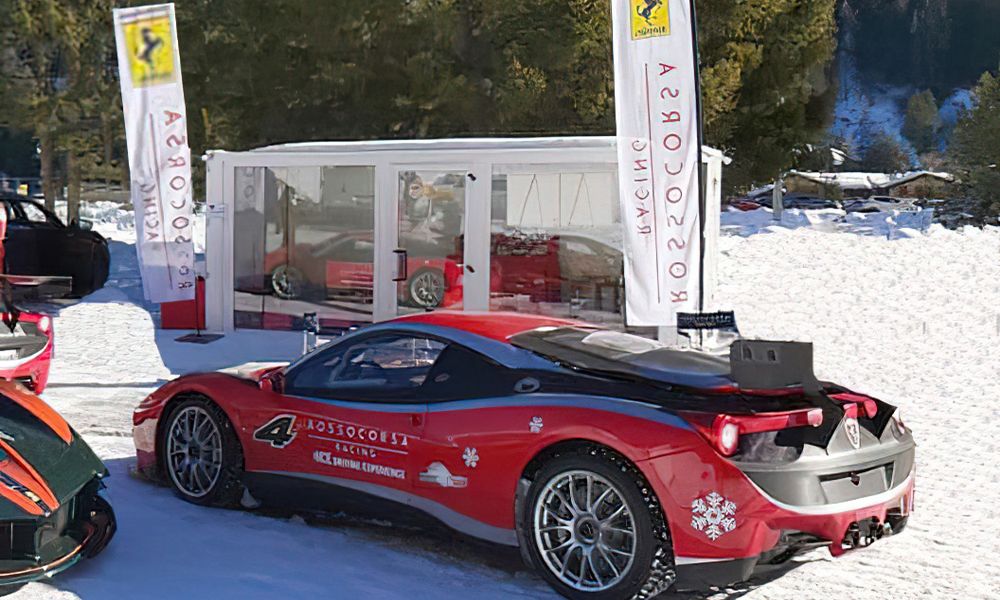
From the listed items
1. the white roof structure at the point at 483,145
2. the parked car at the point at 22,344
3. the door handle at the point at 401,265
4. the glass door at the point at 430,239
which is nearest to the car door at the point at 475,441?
the parked car at the point at 22,344

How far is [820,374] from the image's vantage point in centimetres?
1155

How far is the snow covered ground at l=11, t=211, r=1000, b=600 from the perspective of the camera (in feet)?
→ 16.8

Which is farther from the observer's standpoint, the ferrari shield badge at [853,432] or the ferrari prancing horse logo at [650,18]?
the ferrari prancing horse logo at [650,18]

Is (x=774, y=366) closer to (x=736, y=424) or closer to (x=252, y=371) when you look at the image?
(x=736, y=424)

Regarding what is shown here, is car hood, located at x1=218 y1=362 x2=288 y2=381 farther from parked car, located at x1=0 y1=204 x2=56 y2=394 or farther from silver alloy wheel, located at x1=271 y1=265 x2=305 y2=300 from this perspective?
silver alloy wheel, located at x1=271 y1=265 x2=305 y2=300

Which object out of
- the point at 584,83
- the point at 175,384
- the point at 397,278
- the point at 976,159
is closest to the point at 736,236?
the point at 584,83

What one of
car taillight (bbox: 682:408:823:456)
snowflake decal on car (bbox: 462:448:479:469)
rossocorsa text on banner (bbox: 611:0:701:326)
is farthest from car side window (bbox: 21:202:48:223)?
car taillight (bbox: 682:408:823:456)

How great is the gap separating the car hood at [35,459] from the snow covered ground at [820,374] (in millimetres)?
453

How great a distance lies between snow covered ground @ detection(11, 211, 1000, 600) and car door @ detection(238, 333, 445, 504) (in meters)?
0.36

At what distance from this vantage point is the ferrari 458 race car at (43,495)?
4453mm

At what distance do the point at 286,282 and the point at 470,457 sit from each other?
8851mm

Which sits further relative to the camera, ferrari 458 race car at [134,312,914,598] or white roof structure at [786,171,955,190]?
white roof structure at [786,171,955,190]

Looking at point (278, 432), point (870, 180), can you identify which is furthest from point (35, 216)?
point (870, 180)

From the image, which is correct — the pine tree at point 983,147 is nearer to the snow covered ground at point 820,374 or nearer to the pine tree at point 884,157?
the snow covered ground at point 820,374
